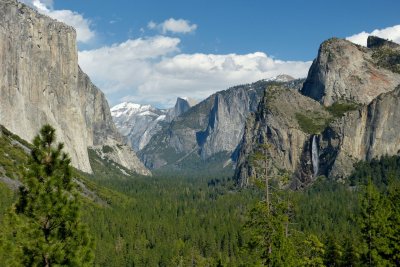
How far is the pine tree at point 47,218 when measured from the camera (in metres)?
28.4

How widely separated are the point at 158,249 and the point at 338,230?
5433 cm

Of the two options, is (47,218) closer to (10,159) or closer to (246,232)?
(246,232)

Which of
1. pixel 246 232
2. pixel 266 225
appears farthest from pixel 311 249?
pixel 266 225

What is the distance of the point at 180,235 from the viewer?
493 feet

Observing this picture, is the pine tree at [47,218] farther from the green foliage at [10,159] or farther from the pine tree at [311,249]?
the green foliage at [10,159]

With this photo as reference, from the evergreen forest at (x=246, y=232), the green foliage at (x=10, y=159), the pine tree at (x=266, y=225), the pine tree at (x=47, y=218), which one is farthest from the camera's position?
the green foliage at (x=10, y=159)

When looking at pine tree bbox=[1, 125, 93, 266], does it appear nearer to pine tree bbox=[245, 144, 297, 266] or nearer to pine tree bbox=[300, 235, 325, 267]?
pine tree bbox=[245, 144, 297, 266]

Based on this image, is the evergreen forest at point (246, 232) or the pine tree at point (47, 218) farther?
the evergreen forest at point (246, 232)

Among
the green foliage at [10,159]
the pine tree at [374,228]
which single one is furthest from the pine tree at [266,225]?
the green foliage at [10,159]

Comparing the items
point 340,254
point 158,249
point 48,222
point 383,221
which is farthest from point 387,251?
point 158,249

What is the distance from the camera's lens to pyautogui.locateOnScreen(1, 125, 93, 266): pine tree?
2836 centimetres

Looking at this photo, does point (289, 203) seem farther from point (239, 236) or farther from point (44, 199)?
point (239, 236)

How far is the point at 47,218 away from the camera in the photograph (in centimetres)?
2934

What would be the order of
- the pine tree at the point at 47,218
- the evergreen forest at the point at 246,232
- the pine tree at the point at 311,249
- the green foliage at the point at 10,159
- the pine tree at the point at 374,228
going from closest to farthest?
the pine tree at the point at 47,218
the evergreen forest at the point at 246,232
the pine tree at the point at 311,249
the pine tree at the point at 374,228
the green foliage at the point at 10,159
